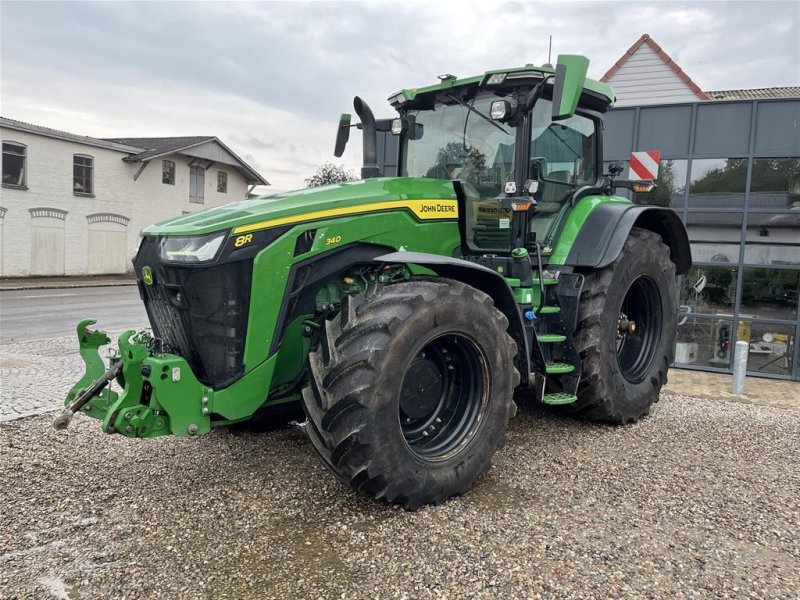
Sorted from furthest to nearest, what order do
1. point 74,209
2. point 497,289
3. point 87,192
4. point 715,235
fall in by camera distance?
point 87,192, point 74,209, point 715,235, point 497,289

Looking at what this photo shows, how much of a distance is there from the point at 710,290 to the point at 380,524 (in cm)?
679

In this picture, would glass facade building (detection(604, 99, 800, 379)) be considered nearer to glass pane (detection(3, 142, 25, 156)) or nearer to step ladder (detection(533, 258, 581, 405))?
step ladder (detection(533, 258, 581, 405))

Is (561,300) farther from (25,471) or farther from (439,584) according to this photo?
(25,471)

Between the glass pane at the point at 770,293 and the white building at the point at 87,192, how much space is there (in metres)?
16.7

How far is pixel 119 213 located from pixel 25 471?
78.3 ft

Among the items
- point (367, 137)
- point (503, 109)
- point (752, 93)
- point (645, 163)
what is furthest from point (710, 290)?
point (752, 93)

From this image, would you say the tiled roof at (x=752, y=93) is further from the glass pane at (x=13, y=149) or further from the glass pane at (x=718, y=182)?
the glass pane at (x=13, y=149)

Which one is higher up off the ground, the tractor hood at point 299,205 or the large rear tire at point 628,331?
the tractor hood at point 299,205

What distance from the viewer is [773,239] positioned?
26.5 ft

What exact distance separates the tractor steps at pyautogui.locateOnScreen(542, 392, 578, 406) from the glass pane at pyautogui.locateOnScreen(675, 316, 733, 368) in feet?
14.3

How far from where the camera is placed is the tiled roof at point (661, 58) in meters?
17.0

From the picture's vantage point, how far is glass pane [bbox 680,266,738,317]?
838 centimetres

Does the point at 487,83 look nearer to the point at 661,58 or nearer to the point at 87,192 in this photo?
the point at 661,58

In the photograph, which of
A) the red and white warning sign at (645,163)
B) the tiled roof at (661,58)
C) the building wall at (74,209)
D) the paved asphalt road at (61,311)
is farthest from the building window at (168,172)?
the red and white warning sign at (645,163)
